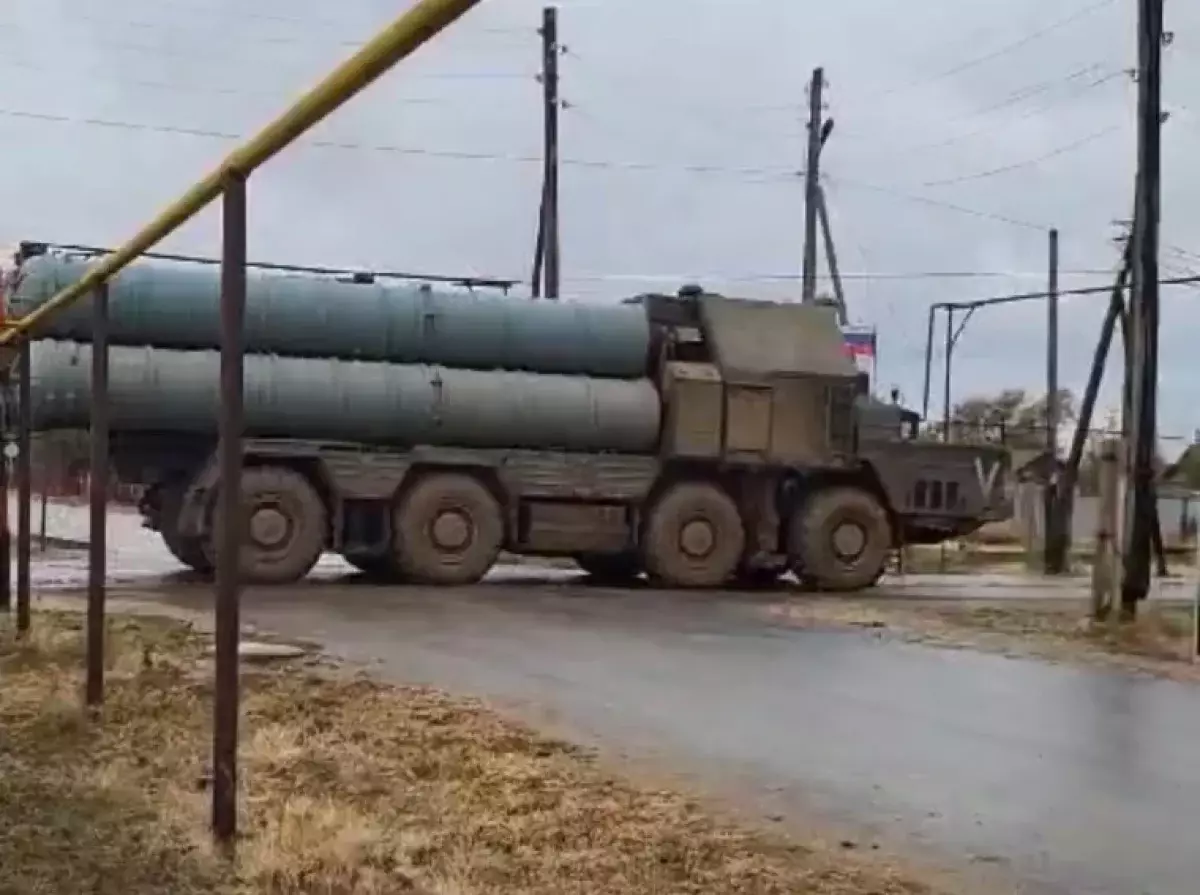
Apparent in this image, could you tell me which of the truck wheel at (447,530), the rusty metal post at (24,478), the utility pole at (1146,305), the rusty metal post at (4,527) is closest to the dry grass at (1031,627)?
the utility pole at (1146,305)

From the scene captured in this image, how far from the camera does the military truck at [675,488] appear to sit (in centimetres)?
2120

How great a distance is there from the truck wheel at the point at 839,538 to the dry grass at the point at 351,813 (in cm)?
1363

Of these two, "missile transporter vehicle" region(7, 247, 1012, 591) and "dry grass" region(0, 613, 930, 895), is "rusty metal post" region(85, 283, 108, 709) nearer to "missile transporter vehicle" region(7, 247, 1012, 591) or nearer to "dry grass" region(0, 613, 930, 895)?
"dry grass" region(0, 613, 930, 895)

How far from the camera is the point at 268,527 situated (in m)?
21.0

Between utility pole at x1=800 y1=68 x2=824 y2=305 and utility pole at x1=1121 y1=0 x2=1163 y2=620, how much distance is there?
21.2 metres

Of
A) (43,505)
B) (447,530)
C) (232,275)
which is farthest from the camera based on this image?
(43,505)

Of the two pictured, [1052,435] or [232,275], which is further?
[1052,435]

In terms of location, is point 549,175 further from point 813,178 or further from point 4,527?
point 4,527

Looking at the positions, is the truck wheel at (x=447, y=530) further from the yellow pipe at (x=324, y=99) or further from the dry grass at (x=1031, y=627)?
the yellow pipe at (x=324, y=99)

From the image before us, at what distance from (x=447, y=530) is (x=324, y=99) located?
16.4 meters

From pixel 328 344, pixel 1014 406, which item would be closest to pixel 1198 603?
pixel 328 344

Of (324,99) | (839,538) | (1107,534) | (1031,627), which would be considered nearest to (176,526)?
(839,538)

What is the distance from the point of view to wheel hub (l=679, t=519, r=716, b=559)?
2319 cm

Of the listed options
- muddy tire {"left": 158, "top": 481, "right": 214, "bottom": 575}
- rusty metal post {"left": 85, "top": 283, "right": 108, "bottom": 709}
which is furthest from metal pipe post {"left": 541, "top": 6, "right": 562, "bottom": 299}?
rusty metal post {"left": 85, "top": 283, "right": 108, "bottom": 709}
